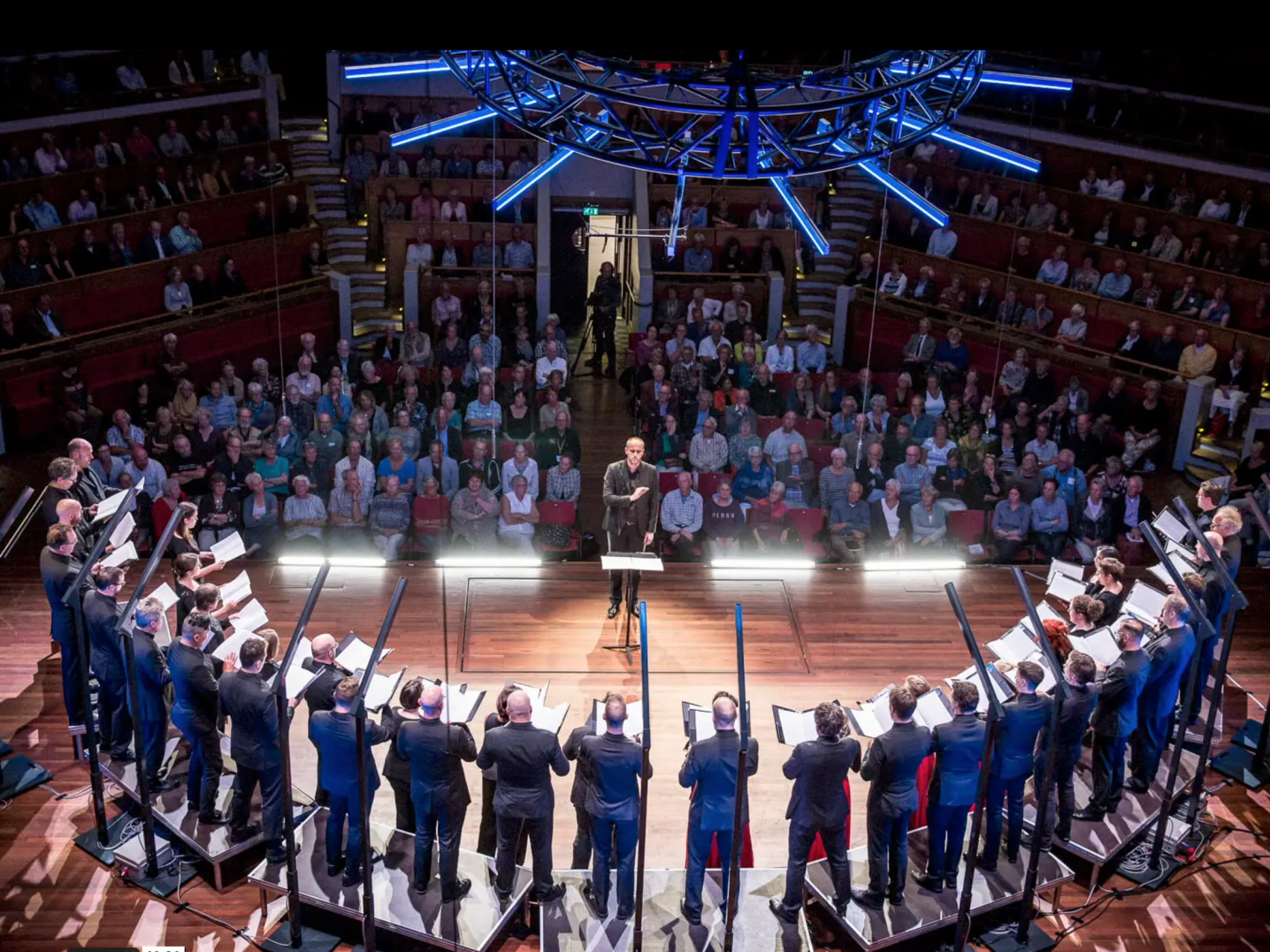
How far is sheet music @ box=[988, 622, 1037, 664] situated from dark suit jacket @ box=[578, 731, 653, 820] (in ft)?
6.17

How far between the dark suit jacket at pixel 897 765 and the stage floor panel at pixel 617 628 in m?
2.07

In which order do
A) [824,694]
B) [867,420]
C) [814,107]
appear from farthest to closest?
[867,420] → [824,694] → [814,107]

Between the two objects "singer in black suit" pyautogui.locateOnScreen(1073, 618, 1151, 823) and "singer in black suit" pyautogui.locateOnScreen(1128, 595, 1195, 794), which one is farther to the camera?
"singer in black suit" pyautogui.locateOnScreen(1128, 595, 1195, 794)

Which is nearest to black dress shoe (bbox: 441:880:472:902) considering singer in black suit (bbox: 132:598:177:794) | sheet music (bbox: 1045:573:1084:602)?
singer in black suit (bbox: 132:598:177:794)

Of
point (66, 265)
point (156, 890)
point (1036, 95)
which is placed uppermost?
point (1036, 95)

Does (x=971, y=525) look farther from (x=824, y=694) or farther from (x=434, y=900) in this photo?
(x=434, y=900)

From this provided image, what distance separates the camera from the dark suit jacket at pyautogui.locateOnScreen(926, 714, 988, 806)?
5.53 metres

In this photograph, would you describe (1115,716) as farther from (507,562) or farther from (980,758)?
(507,562)

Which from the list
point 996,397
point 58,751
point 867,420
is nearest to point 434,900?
point 58,751

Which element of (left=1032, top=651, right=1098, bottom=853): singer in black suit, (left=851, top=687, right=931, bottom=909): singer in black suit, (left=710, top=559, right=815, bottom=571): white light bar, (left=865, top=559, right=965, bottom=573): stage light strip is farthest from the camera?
(left=865, top=559, right=965, bottom=573): stage light strip

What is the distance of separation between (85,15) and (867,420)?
882 centimetres

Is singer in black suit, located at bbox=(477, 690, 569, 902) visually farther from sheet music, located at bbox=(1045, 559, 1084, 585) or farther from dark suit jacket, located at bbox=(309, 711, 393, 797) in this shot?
sheet music, located at bbox=(1045, 559, 1084, 585)

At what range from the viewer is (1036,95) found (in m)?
13.3

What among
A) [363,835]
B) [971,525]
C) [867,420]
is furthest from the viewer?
[867,420]
